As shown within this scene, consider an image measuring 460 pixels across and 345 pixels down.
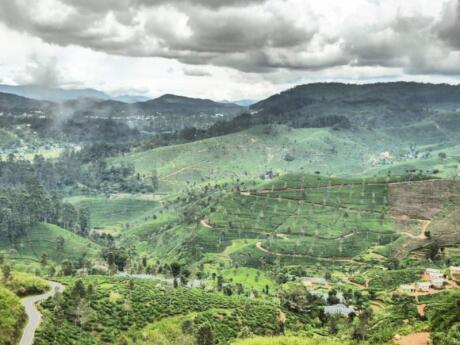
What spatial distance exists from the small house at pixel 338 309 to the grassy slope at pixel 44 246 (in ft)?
323

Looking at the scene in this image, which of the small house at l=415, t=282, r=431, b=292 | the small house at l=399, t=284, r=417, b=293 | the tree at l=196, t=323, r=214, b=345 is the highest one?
the tree at l=196, t=323, r=214, b=345

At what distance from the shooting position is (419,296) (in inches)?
3839

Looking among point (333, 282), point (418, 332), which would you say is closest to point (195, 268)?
point (333, 282)

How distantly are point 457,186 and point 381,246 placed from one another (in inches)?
2233

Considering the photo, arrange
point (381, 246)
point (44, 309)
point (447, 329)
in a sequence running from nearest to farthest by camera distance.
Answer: point (447, 329) → point (44, 309) → point (381, 246)

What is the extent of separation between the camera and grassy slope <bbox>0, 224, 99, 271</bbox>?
559ft

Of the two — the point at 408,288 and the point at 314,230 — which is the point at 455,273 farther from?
the point at 314,230

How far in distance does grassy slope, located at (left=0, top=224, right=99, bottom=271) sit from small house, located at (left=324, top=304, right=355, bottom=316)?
323ft

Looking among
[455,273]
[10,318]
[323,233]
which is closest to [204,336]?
[10,318]

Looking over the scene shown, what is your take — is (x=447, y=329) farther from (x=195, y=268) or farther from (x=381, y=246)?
(x=381, y=246)

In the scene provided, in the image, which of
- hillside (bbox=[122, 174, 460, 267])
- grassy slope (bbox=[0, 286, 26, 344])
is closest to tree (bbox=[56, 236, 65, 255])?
hillside (bbox=[122, 174, 460, 267])

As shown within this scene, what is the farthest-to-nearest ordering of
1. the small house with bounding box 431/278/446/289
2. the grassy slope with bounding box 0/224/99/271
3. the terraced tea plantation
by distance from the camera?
the grassy slope with bounding box 0/224/99/271
the terraced tea plantation
the small house with bounding box 431/278/446/289

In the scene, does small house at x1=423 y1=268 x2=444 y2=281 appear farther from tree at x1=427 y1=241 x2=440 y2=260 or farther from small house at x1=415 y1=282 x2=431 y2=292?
tree at x1=427 y1=241 x2=440 y2=260

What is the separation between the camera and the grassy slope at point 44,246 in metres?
170
